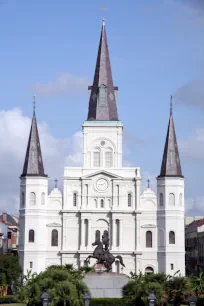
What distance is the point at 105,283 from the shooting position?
57.5 metres

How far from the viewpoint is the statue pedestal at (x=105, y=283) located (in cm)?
5716

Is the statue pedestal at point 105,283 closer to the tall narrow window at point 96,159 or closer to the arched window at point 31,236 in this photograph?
the arched window at point 31,236

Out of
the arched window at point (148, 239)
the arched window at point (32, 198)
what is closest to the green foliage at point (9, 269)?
the arched window at point (32, 198)

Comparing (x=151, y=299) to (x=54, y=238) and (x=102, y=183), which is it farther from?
(x=102, y=183)

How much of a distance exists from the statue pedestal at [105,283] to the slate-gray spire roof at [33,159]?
41.2 m

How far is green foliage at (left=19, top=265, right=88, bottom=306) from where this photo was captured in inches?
1797

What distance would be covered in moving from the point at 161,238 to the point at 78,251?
10334mm

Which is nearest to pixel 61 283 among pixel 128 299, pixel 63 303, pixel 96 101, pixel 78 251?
pixel 63 303

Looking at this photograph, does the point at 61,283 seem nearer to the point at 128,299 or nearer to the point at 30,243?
the point at 128,299

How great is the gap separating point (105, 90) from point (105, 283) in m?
48.4

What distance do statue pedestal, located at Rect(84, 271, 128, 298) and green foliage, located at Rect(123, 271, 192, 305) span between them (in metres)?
6.11

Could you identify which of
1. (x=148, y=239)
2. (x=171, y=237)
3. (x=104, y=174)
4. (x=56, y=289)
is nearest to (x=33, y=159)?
(x=104, y=174)

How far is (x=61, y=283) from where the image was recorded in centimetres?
4647

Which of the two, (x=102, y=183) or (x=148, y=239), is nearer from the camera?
(x=148, y=239)
